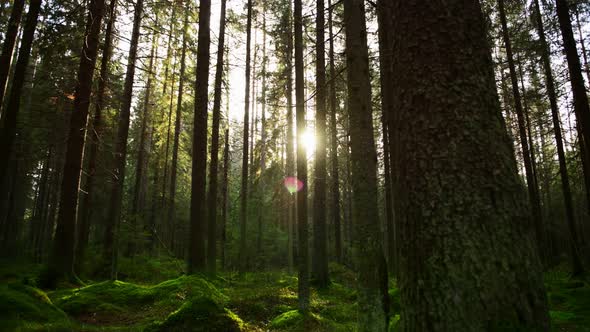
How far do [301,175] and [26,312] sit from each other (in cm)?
610

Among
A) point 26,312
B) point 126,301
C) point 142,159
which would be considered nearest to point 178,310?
point 26,312

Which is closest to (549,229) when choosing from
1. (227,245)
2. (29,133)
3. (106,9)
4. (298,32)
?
(227,245)

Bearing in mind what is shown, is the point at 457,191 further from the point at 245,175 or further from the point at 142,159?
the point at 142,159

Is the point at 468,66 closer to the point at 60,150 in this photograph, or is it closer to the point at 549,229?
the point at 60,150

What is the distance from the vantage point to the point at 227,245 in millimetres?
20438

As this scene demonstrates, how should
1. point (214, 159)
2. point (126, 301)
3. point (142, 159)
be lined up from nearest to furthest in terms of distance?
point (126, 301) < point (214, 159) < point (142, 159)

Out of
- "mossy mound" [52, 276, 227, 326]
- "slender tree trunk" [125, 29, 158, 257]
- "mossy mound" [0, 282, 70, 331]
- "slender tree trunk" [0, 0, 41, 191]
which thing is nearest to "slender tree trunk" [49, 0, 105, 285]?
"mossy mound" [52, 276, 227, 326]

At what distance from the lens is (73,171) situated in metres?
10.3

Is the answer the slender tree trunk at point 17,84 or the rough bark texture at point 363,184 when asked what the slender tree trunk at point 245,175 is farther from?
the rough bark texture at point 363,184

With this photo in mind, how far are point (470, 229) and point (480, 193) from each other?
0.20m

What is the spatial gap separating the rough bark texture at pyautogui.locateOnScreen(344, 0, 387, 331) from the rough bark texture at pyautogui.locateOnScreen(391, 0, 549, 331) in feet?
8.69

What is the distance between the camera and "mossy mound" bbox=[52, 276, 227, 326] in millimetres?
7109

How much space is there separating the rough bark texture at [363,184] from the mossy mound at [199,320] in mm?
1879

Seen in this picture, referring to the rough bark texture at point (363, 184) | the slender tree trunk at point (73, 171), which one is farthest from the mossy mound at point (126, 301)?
the rough bark texture at point (363, 184)
